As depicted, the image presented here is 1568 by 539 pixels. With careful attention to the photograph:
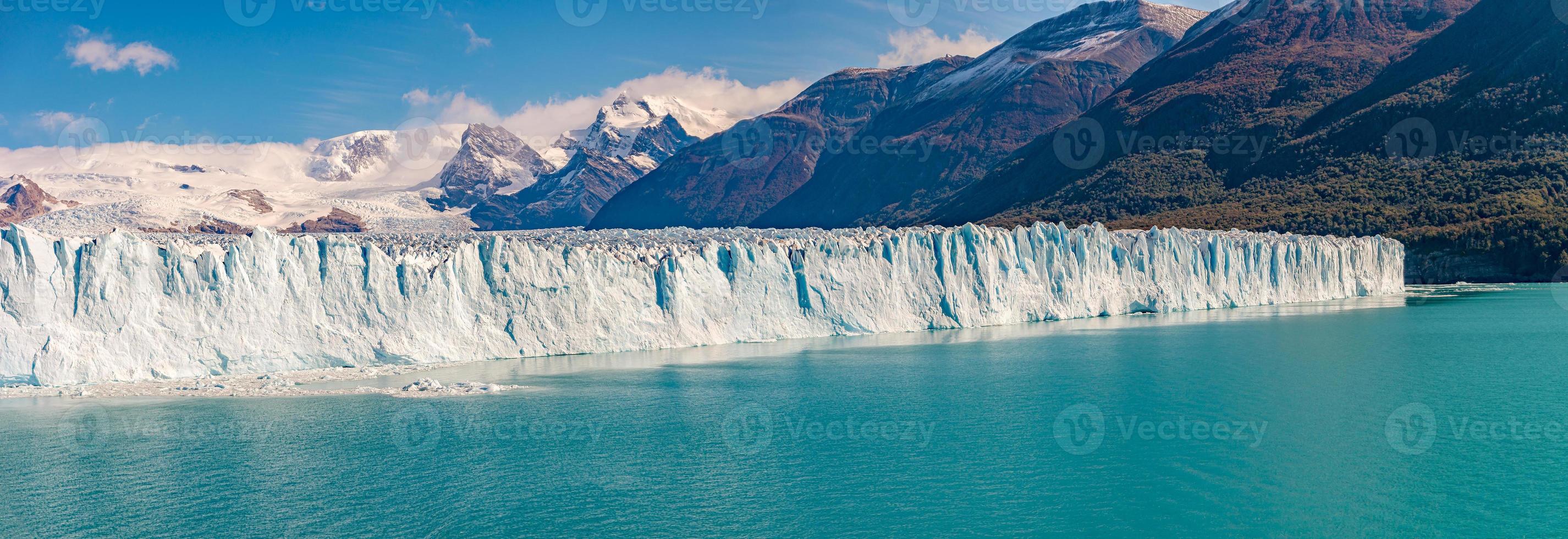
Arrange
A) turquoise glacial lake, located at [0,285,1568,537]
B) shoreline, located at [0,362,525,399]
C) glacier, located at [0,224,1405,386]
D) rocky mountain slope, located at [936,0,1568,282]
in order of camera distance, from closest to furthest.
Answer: turquoise glacial lake, located at [0,285,1568,537] → shoreline, located at [0,362,525,399] → glacier, located at [0,224,1405,386] → rocky mountain slope, located at [936,0,1568,282]

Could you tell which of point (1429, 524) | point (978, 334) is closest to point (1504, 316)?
point (978, 334)

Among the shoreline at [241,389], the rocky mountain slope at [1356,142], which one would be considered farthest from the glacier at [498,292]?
the rocky mountain slope at [1356,142]

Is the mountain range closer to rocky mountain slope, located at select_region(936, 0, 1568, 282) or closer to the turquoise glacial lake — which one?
rocky mountain slope, located at select_region(936, 0, 1568, 282)

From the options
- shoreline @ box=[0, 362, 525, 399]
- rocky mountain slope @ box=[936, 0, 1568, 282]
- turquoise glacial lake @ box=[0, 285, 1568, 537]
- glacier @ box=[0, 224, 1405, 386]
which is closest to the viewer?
turquoise glacial lake @ box=[0, 285, 1568, 537]

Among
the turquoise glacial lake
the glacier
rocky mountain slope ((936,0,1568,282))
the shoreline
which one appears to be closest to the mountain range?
rocky mountain slope ((936,0,1568,282))

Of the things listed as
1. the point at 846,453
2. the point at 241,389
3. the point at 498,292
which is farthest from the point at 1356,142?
the point at 241,389

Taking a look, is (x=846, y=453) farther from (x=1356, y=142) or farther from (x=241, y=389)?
(x=1356, y=142)
